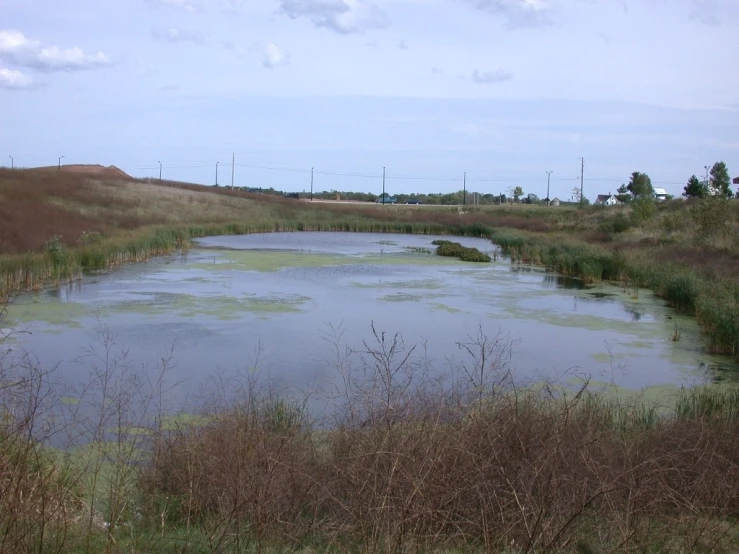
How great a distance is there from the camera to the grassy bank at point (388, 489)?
377 centimetres

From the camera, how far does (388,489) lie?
3.56 metres

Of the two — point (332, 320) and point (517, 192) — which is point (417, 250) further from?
point (517, 192)

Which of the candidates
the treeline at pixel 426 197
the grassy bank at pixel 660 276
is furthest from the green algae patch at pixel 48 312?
the treeline at pixel 426 197

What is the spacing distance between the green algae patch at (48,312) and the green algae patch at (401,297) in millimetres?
6225

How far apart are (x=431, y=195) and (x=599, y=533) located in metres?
98.7

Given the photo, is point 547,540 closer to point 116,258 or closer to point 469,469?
point 469,469

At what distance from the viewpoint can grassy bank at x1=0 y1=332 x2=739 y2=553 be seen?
3.77 metres

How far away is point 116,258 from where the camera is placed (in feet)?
71.7

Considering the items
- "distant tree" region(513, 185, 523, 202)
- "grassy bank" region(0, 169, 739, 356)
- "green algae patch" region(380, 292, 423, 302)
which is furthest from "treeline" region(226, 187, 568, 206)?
"green algae patch" region(380, 292, 423, 302)

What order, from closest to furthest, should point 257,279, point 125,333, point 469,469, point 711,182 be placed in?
point 469,469
point 125,333
point 257,279
point 711,182

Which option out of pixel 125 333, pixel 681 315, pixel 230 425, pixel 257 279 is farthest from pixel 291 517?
pixel 257 279

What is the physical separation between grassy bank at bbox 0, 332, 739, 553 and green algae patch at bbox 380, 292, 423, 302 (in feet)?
33.4

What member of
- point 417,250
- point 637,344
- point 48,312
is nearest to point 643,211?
point 417,250

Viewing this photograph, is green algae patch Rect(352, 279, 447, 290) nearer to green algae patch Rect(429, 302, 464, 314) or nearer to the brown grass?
green algae patch Rect(429, 302, 464, 314)
